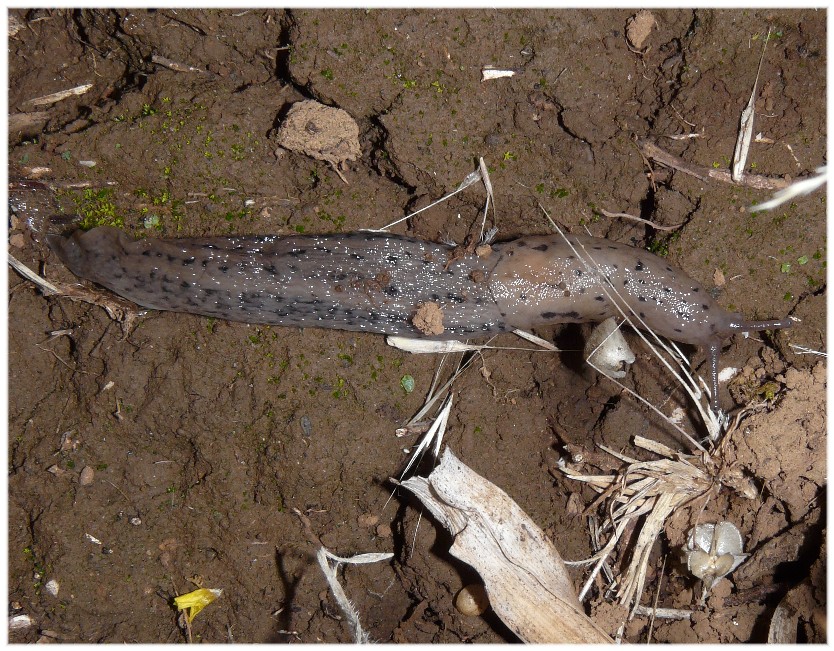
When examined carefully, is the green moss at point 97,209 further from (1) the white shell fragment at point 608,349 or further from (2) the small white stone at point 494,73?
(1) the white shell fragment at point 608,349

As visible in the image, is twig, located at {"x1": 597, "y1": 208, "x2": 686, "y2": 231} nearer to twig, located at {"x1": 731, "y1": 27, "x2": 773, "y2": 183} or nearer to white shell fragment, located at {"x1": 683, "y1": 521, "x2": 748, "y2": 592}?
twig, located at {"x1": 731, "y1": 27, "x2": 773, "y2": 183}

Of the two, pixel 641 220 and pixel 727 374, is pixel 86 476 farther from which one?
pixel 727 374

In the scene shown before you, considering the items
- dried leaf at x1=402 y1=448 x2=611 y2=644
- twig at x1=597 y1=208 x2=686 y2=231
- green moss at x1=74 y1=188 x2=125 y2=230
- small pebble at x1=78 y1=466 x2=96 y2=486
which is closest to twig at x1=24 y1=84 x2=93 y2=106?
green moss at x1=74 y1=188 x2=125 y2=230

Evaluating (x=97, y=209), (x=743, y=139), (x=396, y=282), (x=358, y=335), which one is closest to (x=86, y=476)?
(x=97, y=209)

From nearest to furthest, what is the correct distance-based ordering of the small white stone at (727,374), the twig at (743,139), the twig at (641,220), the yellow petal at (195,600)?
the twig at (743,139) < the twig at (641,220) < the small white stone at (727,374) < the yellow petal at (195,600)

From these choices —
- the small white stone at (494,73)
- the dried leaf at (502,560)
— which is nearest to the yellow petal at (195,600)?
the dried leaf at (502,560)
